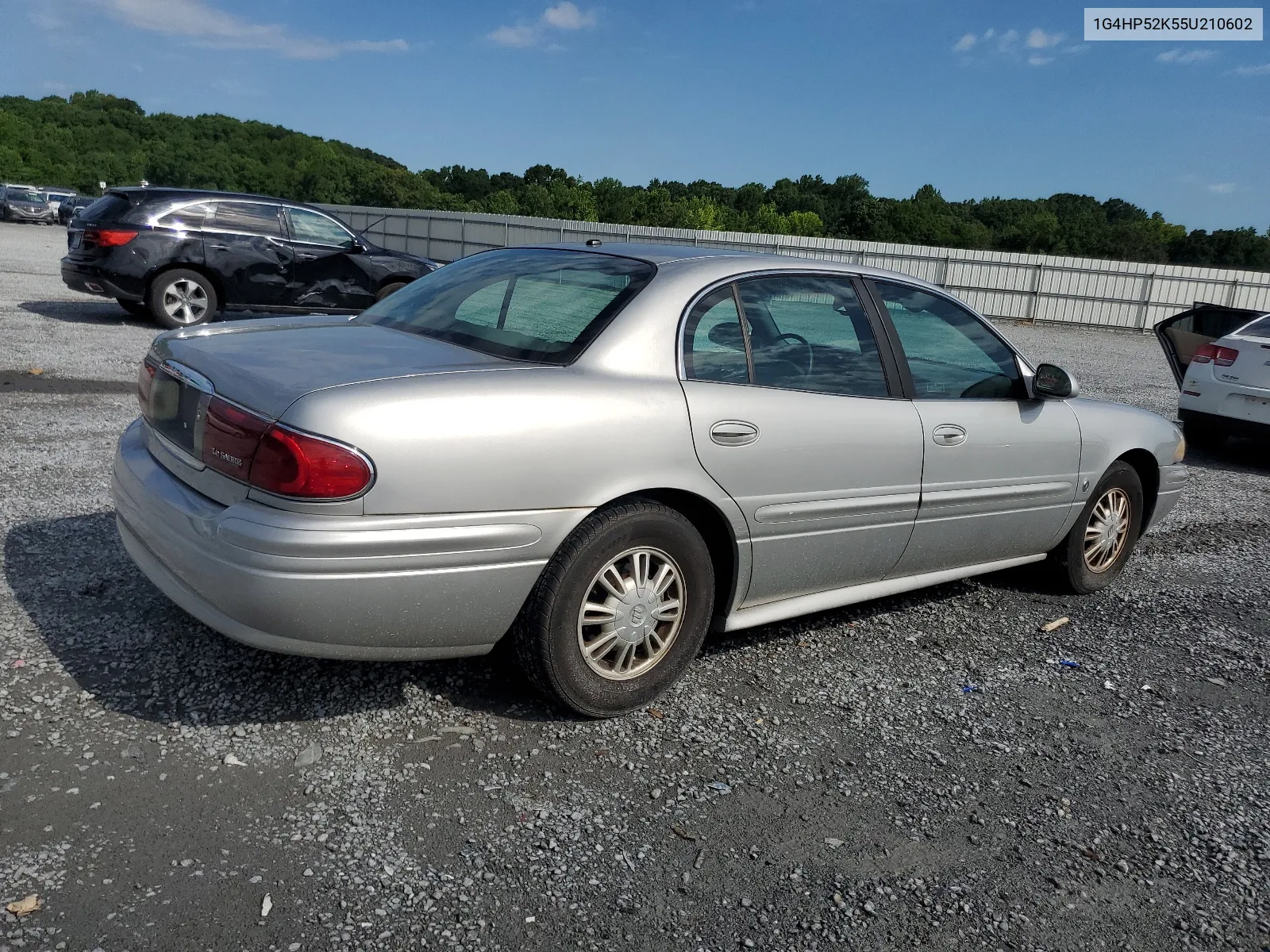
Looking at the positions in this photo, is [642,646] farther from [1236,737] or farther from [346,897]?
[1236,737]

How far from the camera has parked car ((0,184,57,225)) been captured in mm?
45750

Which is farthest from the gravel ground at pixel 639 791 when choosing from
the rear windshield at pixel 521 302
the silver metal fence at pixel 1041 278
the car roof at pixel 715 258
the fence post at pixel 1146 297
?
the fence post at pixel 1146 297

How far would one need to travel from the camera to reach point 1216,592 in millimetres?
5473

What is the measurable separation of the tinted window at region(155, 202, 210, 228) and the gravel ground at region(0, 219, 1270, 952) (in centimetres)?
783

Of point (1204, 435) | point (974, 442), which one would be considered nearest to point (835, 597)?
point (974, 442)

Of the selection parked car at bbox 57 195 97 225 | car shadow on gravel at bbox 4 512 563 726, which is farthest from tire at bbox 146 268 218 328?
parked car at bbox 57 195 97 225

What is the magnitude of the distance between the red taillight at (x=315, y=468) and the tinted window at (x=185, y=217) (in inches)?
397

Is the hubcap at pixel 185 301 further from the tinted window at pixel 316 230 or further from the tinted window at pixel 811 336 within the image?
the tinted window at pixel 811 336

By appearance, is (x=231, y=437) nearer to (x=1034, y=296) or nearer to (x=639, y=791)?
(x=639, y=791)

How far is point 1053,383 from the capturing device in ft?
14.9

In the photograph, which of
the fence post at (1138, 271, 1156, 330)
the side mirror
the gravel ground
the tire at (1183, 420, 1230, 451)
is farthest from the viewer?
the fence post at (1138, 271, 1156, 330)

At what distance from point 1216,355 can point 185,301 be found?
10.7 metres

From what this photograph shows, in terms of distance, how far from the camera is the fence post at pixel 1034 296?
28.1 meters

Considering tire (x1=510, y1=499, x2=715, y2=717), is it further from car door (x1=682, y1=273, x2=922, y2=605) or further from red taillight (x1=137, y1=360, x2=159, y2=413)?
red taillight (x1=137, y1=360, x2=159, y2=413)
